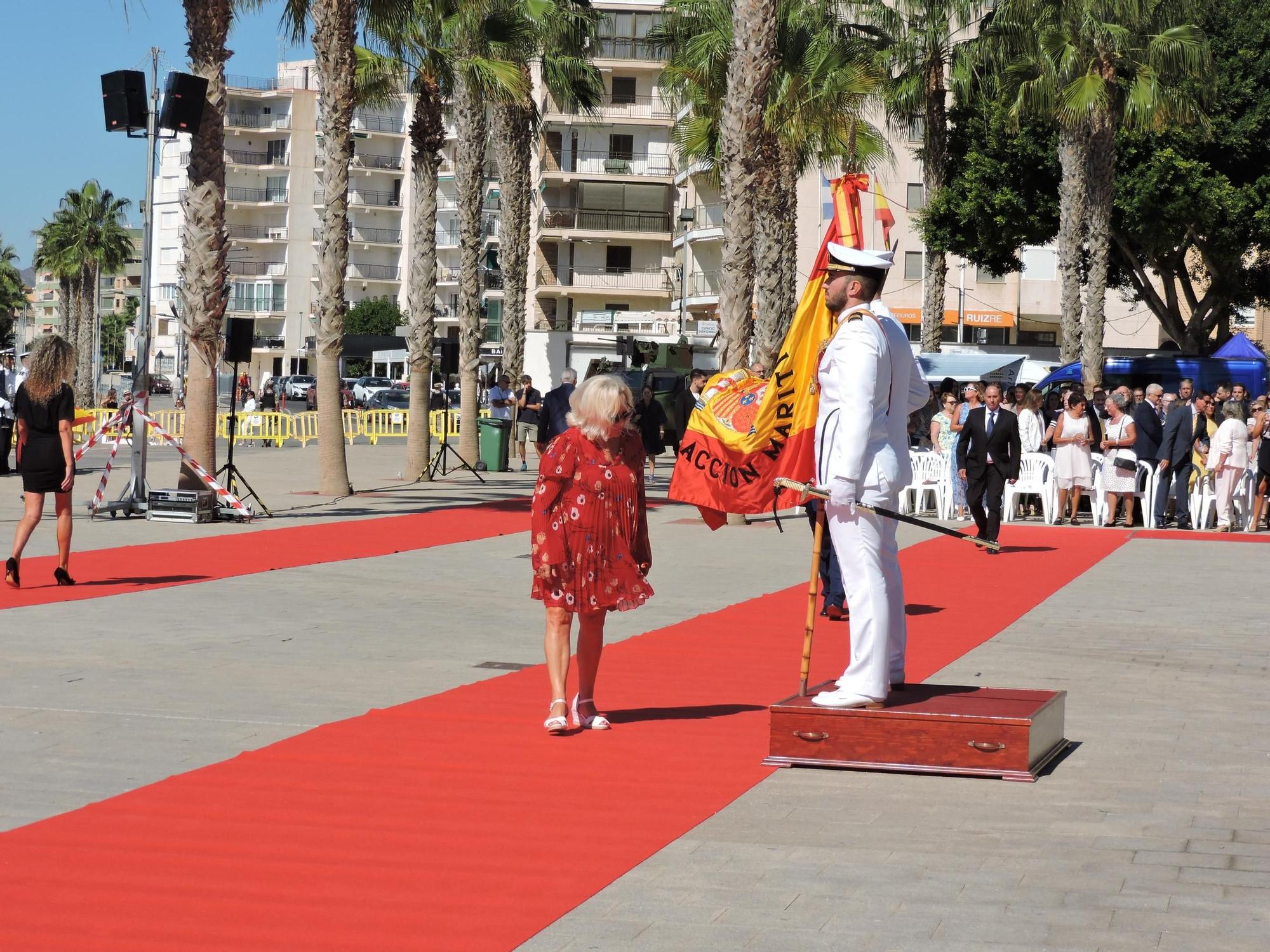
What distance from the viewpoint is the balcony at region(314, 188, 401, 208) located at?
117562 millimetres

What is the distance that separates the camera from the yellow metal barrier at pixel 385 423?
147ft

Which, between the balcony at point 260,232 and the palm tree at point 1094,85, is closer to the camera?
the palm tree at point 1094,85

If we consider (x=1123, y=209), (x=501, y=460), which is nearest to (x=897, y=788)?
(x=501, y=460)

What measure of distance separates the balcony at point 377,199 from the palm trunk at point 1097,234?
91189 millimetres

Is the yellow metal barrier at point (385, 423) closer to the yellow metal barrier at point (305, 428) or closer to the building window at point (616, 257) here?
the yellow metal barrier at point (305, 428)

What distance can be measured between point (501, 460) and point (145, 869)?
2508 cm

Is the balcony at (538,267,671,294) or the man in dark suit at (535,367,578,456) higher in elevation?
the balcony at (538,267,671,294)

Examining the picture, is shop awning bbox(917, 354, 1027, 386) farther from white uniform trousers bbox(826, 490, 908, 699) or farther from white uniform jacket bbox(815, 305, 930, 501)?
white uniform trousers bbox(826, 490, 908, 699)

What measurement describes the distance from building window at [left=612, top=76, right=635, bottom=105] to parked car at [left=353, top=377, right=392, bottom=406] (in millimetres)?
17970

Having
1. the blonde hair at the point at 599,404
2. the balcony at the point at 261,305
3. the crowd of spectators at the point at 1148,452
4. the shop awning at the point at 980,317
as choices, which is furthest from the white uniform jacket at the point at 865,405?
the balcony at the point at 261,305

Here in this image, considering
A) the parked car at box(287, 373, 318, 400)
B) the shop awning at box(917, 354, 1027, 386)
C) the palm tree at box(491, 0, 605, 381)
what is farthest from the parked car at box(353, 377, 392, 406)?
the palm tree at box(491, 0, 605, 381)

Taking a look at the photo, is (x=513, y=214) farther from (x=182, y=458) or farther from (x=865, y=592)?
(x=865, y=592)

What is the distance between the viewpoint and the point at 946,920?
15.6 ft

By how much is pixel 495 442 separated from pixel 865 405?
77.7 feet
